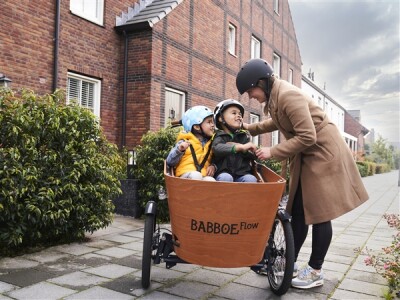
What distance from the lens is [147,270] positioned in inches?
122

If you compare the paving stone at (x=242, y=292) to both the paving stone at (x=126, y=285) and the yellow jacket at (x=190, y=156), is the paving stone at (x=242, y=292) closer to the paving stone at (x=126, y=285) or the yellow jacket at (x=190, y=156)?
the paving stone at (x=126, y=285)

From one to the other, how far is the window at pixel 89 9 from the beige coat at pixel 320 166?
742cm

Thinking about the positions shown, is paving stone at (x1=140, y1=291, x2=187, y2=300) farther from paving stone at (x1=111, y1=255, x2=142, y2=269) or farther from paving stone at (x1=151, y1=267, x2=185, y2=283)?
paving stone at (x1=111, y1=255, x2=142, y2=269)

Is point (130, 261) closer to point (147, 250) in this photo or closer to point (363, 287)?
point (147, 250)

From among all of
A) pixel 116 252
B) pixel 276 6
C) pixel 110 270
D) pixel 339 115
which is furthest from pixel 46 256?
pixel 339 115

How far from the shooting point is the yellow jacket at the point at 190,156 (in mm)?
3170

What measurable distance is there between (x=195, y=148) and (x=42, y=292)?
5.37ft

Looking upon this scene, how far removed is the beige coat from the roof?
748 centimetres

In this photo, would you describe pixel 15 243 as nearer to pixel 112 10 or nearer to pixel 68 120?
pixel 68 120

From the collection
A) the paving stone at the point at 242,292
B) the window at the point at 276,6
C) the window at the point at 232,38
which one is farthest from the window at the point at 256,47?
the paving stone at the point at 242,292

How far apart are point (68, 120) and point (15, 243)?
148 cm

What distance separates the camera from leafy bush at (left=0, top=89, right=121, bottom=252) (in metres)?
3.98

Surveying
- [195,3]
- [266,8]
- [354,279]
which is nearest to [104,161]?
[354,279]

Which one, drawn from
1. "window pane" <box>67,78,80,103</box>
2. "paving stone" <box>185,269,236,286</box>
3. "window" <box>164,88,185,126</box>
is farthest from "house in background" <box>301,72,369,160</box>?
"paving stone" <box>185,269,236,286</box>
